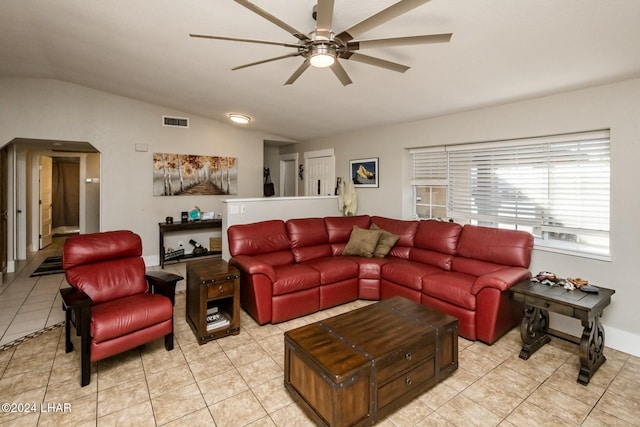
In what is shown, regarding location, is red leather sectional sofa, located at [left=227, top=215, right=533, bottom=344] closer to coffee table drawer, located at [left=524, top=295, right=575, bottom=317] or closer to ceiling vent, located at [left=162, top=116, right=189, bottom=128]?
coffee table drawer, located at [left=524, top=295, right=575, bottom=317]

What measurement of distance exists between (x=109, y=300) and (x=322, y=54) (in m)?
2.64

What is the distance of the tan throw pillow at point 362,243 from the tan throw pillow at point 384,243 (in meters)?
0.05

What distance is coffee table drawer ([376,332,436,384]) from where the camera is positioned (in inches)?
74.3

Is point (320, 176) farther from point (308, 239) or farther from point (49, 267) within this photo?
point (49, 267)

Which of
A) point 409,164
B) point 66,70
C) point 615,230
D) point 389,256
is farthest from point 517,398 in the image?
point 66,70

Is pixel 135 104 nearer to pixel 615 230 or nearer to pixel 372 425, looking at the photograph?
pixel 372 425

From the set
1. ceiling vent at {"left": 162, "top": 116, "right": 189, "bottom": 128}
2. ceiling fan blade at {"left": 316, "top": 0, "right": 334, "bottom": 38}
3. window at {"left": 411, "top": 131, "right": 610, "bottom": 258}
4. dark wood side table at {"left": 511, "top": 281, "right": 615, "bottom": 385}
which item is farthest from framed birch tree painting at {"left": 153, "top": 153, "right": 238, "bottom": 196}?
dark wood side table at {"left": 511, "top": 281, "right": 615, "bottom": 385}

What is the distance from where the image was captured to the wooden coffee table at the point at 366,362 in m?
1.75

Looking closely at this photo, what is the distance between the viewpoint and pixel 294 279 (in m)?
3.30

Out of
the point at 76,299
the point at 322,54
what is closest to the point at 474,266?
the point at 322,54

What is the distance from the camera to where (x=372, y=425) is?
1.87 meters

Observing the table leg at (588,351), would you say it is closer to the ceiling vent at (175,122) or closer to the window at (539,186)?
the window at (539,186)

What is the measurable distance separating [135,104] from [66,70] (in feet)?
3.63

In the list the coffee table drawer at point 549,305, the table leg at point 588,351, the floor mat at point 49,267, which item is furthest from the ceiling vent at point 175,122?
the table leg at point 588,351
